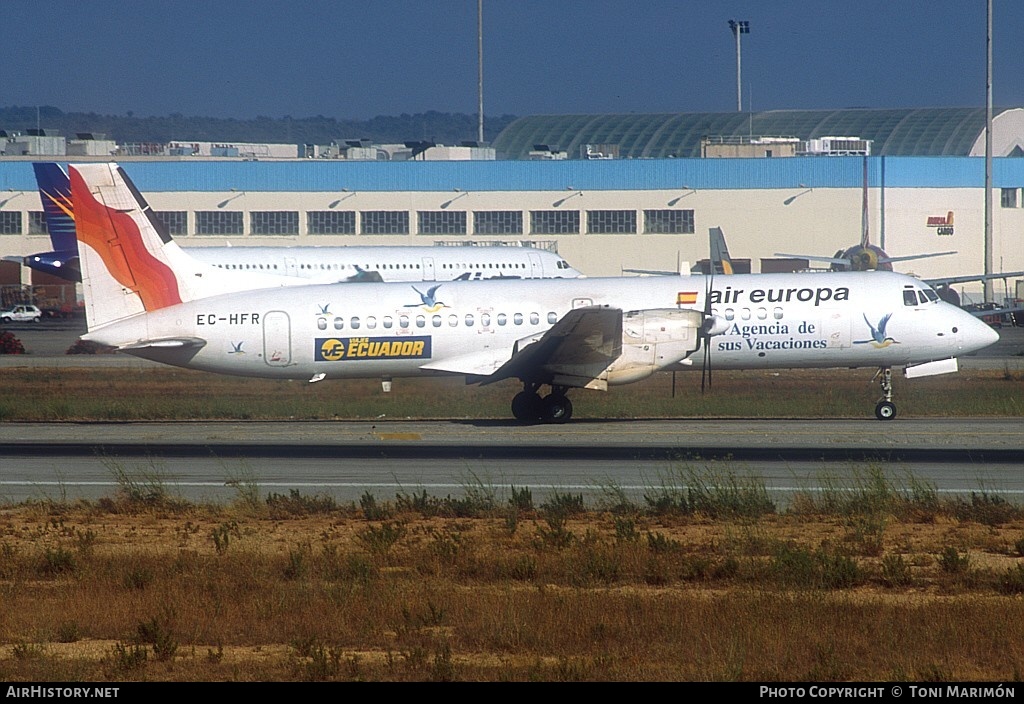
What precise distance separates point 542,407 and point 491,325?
2.40 m

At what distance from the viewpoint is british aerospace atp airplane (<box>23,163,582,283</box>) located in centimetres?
5719

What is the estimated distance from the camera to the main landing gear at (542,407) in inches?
1180

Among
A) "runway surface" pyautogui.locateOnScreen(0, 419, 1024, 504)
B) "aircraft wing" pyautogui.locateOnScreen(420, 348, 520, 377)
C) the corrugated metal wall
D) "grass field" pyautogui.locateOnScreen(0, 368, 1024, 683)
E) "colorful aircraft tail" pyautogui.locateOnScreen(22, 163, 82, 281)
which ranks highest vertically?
the corrugated metal wall

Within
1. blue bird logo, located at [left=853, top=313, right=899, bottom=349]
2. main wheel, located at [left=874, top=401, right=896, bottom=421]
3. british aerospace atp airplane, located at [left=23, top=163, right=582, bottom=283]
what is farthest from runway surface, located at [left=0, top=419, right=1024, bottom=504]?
british aerospace atp airplane, located at [left=23, top=163, right=582, bottom=283]

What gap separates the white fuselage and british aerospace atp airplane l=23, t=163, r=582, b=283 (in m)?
26.9

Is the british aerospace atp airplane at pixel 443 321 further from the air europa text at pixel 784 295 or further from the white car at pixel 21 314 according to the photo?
the white car at pixel 21 314

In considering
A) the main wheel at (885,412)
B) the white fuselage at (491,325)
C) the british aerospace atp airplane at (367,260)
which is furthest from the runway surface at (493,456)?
the british aerospace atp airplane at (367,260)

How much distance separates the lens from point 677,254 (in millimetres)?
81438

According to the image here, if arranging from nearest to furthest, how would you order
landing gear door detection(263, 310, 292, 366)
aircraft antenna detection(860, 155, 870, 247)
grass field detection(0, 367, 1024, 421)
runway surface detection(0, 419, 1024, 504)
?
runway surface detection(0, 419, 1024, 504)
landing gear door detection(263, 310, 292, 366)
grass field detection(0, 367, 1024, 421)
aircraft antenna detection(860, 155, 870, 247)

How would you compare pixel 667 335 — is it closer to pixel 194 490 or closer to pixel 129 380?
pixel 194 490

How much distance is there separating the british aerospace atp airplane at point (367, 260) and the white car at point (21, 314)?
1434cm

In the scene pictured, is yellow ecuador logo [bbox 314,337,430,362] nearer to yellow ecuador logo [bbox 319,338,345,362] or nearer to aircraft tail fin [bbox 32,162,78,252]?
yellow ecuador logo [bbox 319,338,345,362]

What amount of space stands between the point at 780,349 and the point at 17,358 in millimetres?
33462
